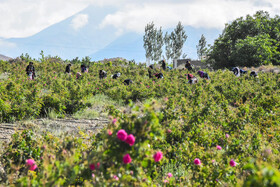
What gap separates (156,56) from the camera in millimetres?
58906

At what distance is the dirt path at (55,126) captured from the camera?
5.15 m

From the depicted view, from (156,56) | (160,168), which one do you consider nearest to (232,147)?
(160,168)

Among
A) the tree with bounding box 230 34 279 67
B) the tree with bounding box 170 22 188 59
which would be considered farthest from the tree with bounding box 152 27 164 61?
the tree with bounding box 230 34 279 67

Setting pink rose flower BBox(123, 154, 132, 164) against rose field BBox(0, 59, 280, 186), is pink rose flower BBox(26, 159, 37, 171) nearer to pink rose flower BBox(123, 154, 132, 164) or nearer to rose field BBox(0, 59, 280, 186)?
rose field BBox(0, 59, 280, 186)

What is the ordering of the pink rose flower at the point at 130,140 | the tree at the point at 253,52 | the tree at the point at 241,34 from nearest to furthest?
the pink rose flower at the point at 130,140 → the tree at the point at 253,52 → the tree at the point at 241,34

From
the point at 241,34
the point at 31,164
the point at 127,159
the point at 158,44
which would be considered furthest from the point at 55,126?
the point at 158,44

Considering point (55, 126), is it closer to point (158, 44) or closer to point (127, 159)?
point (127, 159)

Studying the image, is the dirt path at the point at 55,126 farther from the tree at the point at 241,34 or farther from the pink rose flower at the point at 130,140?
the tree at the point at 241,34

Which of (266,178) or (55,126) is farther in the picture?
(55,126)

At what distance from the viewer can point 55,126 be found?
5598mm

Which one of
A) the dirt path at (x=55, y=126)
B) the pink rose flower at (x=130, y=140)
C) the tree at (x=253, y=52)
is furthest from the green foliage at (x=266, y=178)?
the tree at (x=253, y=52)

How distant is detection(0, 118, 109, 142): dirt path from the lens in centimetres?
515

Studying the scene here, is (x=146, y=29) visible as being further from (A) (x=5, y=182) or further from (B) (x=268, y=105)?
(A) (x=5, y=182)

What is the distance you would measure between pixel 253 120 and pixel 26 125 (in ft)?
17.4
